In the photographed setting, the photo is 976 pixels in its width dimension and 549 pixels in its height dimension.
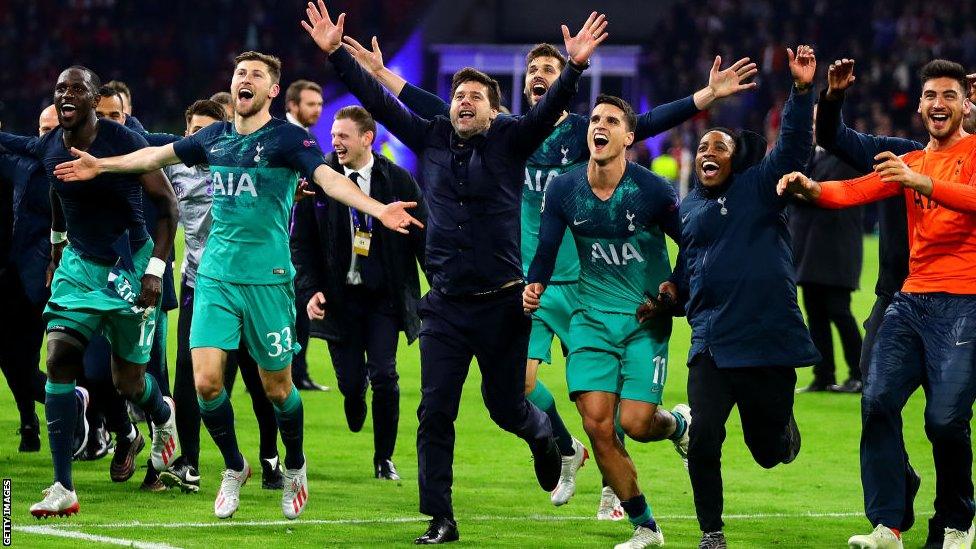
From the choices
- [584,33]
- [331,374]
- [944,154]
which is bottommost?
[331,374]

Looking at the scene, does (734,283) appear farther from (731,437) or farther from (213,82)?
(213,82)

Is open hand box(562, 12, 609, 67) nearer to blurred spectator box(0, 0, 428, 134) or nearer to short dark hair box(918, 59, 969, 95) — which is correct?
short dark hair box(918, 59, 969, 95)

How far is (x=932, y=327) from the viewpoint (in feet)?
24.7

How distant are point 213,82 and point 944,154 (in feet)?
113

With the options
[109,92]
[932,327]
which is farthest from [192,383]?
[932,327]

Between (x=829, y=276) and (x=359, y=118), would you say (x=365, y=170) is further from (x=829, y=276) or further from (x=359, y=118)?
(x=829, y=276)

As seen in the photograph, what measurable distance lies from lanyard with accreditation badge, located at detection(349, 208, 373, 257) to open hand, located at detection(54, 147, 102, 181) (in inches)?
82.9

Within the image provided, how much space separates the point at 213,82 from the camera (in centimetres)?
4069

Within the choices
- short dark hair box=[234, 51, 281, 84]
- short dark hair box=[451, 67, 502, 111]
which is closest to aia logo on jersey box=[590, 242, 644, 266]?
short dark hair box=[451, 67, 502, 111]

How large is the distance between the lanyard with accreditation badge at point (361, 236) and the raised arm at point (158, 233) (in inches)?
60.1

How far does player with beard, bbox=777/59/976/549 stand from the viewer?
7.43 m

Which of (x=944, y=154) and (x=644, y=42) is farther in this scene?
(x=644, y=42)

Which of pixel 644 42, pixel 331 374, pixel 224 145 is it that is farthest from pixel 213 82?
pixel 224 145

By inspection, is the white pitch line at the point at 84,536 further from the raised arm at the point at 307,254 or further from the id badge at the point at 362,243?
the id badge at the point at 362,243
